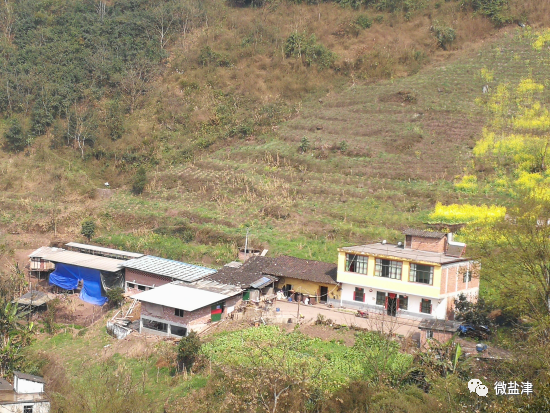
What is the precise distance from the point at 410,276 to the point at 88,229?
51.0 ft

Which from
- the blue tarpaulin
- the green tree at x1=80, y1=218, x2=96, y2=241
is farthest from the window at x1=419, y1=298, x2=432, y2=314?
the green tree at x1=80, y1=218, x2=96, y2=241

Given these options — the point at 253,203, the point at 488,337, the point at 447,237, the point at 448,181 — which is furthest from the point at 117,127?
the point at 488,337

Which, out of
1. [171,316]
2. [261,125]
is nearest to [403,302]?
[171,316]

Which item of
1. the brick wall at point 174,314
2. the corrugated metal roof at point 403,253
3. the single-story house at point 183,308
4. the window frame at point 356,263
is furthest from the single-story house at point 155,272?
the corrugated metal roof at point 403,253

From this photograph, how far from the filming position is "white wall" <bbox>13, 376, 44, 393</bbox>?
53.0ft

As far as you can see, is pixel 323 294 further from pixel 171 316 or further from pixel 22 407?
pixel 22 407

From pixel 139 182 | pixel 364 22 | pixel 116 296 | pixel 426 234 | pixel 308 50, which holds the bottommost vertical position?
pixel 116 296

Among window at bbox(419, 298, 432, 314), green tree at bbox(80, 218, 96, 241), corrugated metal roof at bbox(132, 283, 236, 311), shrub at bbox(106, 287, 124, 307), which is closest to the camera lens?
corrugated metal roof at bbox(132, 283, 236, 311)

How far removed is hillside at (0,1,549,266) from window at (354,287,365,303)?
146 inches

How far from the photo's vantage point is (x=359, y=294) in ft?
67.5

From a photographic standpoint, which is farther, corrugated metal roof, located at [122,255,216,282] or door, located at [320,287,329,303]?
corrugated metal roof, located at [122,255,216,282]

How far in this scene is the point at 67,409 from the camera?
46.5 ft

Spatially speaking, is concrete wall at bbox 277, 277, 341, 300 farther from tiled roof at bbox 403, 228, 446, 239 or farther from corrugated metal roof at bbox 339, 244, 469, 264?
tiled roof at bbox 403, 228, 446, 239

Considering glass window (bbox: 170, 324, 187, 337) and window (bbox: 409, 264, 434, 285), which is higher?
window (bbox: 409, 264, 434, 285)
